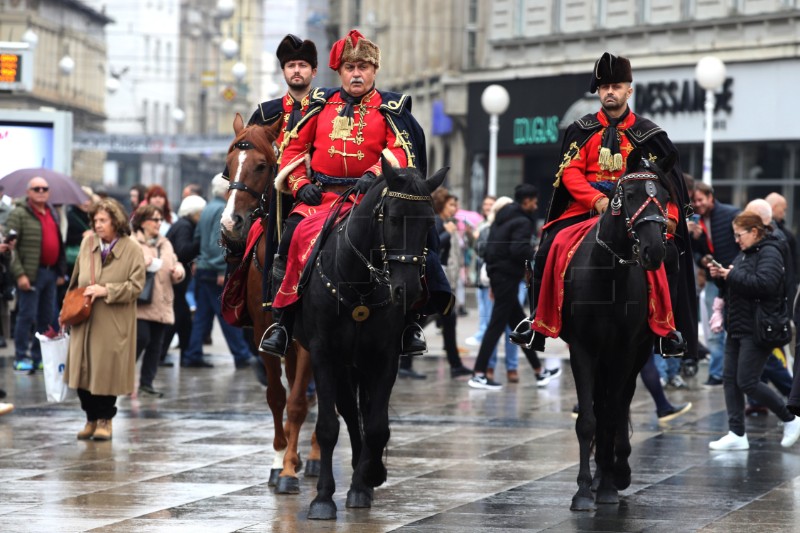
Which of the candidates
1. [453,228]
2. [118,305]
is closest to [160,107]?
[453,228]

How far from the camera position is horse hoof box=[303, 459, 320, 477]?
465 inches

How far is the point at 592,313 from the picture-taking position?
35.2 feet

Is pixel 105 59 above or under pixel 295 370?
above

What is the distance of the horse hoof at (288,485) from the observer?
11047mm

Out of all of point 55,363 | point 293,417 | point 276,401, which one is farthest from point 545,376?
point 293,417

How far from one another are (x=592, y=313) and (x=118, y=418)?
604 cm

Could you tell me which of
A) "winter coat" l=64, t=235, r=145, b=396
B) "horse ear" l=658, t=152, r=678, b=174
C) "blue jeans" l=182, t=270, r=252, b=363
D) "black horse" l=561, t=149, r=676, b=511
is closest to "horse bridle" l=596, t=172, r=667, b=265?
"black horse" l=561, t=149, r=676, b=511

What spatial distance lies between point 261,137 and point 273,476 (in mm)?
2318

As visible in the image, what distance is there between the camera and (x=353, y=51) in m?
11.0

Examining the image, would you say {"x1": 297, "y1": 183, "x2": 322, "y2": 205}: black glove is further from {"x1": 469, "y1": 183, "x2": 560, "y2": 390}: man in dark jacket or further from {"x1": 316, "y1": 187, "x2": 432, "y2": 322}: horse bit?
{"x1": 469, "y1": 183, "x2": 560, "y2": 390}: man in dark jacket

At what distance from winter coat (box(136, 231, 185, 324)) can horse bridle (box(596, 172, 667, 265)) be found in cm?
761

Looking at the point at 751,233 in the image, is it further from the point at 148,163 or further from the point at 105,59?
the point at 105,59

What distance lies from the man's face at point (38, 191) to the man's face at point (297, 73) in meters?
7.22

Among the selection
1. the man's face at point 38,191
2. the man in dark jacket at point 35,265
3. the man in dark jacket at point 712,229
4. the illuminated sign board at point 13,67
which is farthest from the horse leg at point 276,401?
the illuminated sign board at point 13,67
